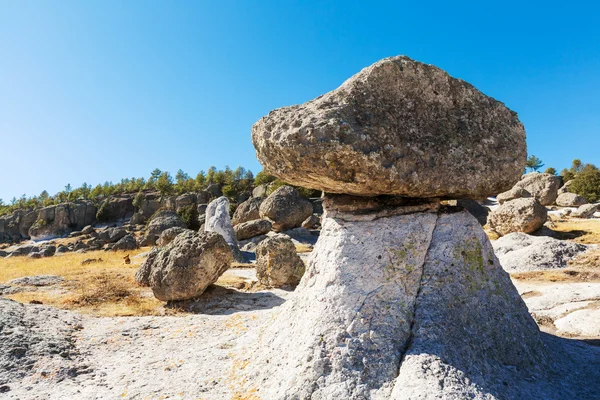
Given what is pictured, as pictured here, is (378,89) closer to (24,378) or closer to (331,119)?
(331,119)

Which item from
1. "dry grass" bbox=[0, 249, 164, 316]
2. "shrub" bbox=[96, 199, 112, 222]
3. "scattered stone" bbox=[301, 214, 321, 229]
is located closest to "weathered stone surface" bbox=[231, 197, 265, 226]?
"scattered stone" bbox=[301, 214, 321, 229]

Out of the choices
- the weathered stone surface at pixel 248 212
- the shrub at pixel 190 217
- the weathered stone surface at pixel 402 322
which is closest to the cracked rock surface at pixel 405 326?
the weathered stone surface at pixel 402 322

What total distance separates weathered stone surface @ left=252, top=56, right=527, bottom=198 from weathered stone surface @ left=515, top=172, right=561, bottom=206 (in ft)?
105

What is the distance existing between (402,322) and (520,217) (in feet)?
57.5

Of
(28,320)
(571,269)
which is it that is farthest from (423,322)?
(571,269)

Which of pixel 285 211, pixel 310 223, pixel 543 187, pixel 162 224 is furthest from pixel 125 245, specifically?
pixel 543 187

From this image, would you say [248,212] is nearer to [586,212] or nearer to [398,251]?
[586,212]

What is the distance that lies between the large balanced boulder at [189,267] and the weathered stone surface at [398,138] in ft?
20.6

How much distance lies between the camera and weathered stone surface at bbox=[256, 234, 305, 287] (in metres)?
12.0

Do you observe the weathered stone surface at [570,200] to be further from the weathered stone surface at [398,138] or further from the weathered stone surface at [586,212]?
the weathered stone surface at [398,138]

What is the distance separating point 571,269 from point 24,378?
1370cm

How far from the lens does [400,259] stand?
4.54 m

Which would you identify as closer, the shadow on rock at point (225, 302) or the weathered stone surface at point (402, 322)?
the weathered stone surface at point (402, 322)

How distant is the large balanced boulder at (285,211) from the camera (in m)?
25.0
